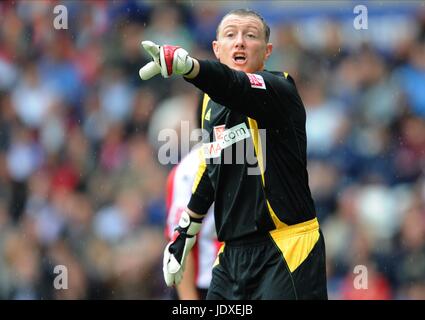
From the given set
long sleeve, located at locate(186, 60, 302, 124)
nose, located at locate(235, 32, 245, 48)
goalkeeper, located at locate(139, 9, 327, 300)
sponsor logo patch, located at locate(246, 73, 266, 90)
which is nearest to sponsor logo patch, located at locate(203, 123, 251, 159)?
goalkeeper, located at locate(139, 9, 327, 300)

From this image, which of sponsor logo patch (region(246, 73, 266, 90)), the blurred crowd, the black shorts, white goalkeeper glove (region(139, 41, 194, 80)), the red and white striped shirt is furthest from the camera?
the blurred crowd

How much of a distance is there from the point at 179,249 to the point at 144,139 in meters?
3.68

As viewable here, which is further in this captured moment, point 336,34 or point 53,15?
point 53,15

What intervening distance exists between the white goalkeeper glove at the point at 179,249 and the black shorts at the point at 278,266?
56 cm

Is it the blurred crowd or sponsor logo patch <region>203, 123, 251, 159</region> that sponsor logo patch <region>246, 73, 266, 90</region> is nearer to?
sponsor logo patch <region>203, 123, 251, 159</region>

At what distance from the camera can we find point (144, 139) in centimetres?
921

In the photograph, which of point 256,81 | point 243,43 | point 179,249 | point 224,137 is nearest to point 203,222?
point 179,249

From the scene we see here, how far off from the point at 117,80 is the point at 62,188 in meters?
1.24

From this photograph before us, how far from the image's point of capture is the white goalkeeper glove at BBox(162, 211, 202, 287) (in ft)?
18.4

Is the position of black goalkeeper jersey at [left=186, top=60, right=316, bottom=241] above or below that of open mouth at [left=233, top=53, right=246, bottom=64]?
below

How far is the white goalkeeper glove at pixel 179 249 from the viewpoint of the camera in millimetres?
5605

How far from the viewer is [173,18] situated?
9492 mm

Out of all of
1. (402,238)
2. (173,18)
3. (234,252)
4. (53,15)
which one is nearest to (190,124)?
(173,18)
